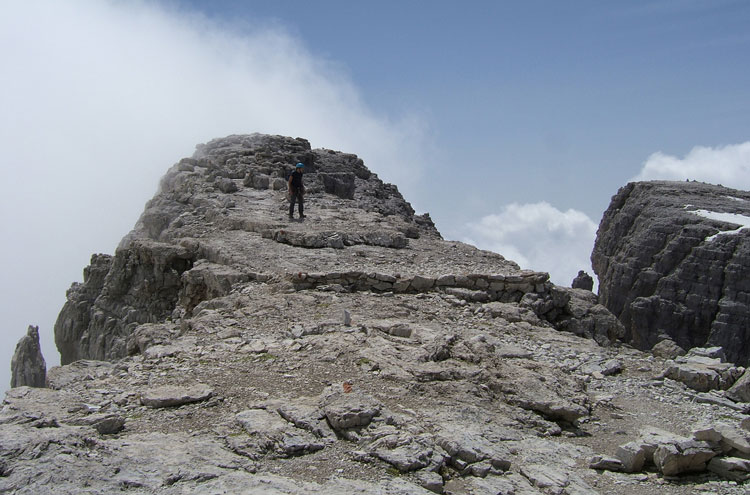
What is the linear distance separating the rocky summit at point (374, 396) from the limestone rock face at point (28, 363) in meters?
8.33

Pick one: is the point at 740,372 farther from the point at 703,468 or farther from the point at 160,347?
the point at 160,347

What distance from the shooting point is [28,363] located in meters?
26.8

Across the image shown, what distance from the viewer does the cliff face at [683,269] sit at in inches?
1965

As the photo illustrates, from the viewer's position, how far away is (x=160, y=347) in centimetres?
1336

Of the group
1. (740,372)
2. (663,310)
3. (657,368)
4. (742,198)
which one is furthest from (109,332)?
(742,198)

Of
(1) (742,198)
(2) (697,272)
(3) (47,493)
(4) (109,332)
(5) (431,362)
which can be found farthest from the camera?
(1) (742,198)

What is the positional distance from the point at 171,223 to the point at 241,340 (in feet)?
51.3

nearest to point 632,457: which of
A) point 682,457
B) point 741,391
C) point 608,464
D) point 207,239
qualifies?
point 608,464

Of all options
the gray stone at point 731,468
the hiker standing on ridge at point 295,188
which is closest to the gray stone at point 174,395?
the gray stone at point 731,468

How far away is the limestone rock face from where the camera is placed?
2627 centimetres

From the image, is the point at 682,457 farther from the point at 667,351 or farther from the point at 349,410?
the point at 667,351

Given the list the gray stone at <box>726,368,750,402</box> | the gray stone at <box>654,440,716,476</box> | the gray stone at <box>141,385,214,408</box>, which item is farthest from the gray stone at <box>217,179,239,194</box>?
the gray stone at <box>654,440,716,476</box>

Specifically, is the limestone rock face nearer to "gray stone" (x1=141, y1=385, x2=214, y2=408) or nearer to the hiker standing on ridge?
the hiker standing on ridge

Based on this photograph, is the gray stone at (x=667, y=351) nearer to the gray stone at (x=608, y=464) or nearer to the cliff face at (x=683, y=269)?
the gray stone at (x=608, y=464)
